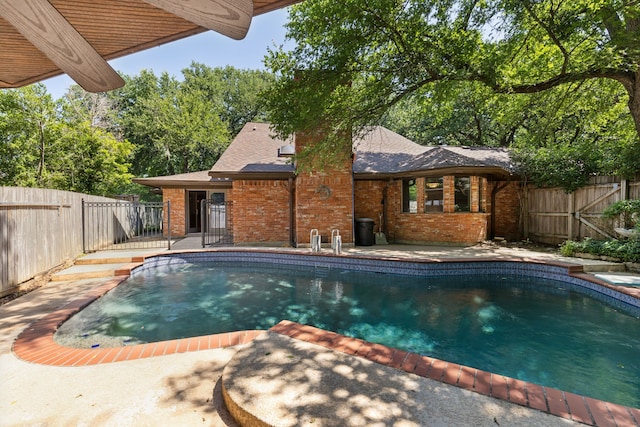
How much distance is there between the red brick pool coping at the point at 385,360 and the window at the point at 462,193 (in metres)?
8.48

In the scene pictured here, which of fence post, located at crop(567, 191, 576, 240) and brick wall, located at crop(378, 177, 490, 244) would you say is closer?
fence post, located at crop(567, 191, 576, 240)

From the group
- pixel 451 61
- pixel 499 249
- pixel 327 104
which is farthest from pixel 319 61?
pixel 499 249

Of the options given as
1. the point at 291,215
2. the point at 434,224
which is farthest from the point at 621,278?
the point at 291,215

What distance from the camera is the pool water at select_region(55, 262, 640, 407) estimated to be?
3289mm

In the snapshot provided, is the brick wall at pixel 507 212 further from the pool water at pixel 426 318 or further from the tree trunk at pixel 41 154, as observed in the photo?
the tree trunk at pixel 41 154

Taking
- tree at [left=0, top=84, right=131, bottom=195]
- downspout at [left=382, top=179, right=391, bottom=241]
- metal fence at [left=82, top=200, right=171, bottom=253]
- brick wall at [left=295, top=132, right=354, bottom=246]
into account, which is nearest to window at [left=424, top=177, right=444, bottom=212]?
downspout at [left=382, top=179, right=391, bottom=241]

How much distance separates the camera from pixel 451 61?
7137 mm

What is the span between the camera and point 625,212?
7.55 m

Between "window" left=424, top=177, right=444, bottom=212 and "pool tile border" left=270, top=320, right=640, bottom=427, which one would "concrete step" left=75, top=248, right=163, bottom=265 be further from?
"window" left=424, top=177, right=444, bottom=212

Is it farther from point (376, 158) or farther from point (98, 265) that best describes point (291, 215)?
point (98, 265)

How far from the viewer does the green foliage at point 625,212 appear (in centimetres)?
721

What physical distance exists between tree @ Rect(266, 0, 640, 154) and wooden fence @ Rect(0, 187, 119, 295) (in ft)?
19.3

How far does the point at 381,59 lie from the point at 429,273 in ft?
19.3

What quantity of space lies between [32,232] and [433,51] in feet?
30.9
